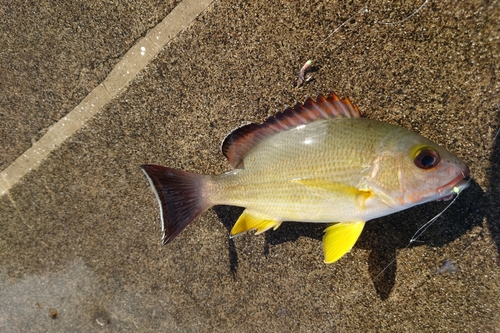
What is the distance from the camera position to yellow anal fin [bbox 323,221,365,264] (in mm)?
1545

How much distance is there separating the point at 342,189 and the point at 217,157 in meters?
0.78

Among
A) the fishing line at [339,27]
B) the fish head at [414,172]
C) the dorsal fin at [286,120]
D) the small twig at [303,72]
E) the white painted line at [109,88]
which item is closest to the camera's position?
the fish head at [414,172]

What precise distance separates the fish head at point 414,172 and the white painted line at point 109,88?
1255 millimetres

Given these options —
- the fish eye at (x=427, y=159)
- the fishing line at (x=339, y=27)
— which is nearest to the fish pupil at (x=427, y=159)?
the fish eye at (x=427, y=159)

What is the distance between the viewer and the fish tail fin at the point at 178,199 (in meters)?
1.69

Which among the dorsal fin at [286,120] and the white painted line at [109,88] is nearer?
the dorsal fin at [286,120]

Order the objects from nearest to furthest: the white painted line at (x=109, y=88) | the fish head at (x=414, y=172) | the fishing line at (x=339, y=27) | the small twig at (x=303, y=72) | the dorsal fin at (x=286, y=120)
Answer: the fish head at (x=414, y=172) → the dorsal fin at (x=286, y=120) → the fishing line at (x=339, y=27) → the small twig at (x=303, y=72) → the white painted line at (x=109, y=88)

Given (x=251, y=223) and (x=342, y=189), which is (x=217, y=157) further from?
(x=342, y=189)

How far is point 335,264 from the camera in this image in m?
1.91

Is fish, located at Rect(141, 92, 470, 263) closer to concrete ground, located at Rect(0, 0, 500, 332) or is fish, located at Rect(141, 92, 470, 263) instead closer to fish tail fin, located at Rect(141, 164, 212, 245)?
fish tail fin, located at Rect(141, 164, 212, 245)

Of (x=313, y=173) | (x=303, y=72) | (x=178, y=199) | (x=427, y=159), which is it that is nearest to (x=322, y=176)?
(x=313, y=173)

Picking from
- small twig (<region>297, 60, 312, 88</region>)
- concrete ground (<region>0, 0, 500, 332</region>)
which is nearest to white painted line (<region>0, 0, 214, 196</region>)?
concrete ground (<region>0, 0, 500, 332</region>)

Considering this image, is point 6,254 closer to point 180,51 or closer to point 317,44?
point 180,51

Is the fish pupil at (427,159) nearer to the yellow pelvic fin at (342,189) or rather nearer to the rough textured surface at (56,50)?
the yellow pelvic fin at (342,189)
